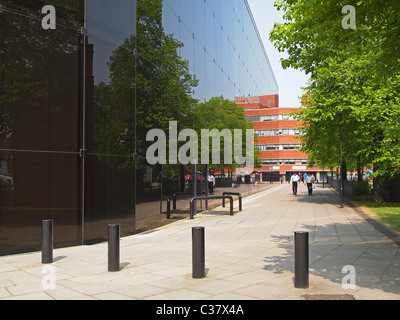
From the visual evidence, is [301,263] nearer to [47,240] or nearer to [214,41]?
[47,240]

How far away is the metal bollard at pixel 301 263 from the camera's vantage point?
17.6 feet

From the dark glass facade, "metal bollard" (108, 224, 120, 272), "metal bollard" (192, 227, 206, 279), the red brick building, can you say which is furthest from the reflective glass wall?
the red brick building

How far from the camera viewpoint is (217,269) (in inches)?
261

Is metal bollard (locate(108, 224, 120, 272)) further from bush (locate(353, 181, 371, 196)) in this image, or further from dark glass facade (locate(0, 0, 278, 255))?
bush (locate(353, 181, 371, 196))

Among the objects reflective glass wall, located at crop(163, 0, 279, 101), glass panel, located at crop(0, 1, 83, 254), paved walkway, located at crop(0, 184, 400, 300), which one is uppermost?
reflective glass wall, located at crop(163, 0, 279, 101)

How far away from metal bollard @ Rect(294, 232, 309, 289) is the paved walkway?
12cm

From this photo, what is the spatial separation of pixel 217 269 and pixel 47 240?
3304 mm

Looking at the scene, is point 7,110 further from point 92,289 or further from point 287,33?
point 287,33

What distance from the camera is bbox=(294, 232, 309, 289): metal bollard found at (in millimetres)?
5363

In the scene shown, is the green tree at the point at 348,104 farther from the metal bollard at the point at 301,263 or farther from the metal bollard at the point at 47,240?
the metal bollard at the point at 47,240

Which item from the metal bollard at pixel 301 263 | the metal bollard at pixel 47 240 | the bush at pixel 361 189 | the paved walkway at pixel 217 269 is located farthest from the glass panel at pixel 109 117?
the bush at pixel 361 189

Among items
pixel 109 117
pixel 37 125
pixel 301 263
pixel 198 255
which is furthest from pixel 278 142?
pixel 301 263
